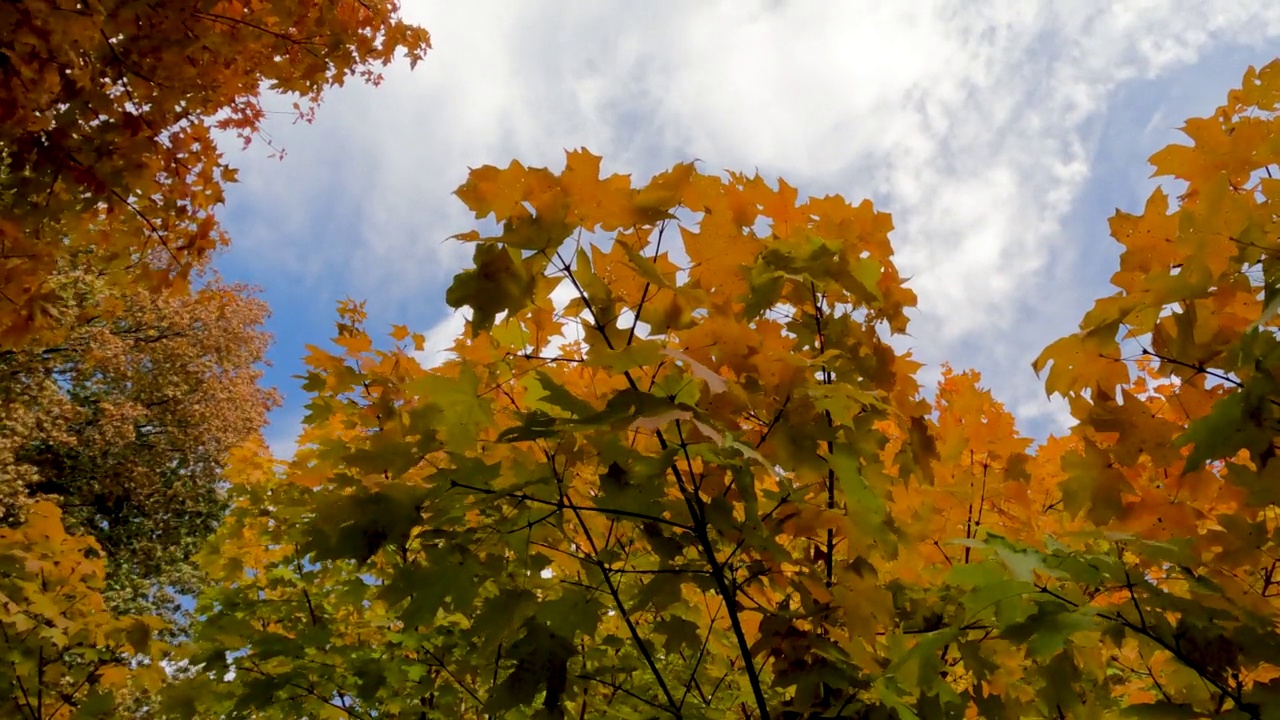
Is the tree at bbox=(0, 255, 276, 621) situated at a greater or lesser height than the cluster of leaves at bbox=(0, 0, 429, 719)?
greater

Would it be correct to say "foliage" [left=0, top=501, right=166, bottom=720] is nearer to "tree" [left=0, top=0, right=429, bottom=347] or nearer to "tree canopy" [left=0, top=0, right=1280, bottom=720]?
"tree canopy" [left=0, top=0, right=1280, bottom=720]

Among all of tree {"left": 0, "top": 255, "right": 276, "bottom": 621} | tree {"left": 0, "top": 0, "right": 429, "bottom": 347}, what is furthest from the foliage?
tree {"left": 0, "top": 255, "right": 276, "bottom": 621}

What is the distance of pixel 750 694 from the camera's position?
1.88 metres

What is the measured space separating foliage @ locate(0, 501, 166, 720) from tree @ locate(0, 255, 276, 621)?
351 inches

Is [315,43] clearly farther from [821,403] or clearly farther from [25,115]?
[821,403]

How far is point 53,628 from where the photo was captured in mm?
2729

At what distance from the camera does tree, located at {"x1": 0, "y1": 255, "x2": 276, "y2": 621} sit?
10727mm

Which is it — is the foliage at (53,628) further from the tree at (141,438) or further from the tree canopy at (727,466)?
the tree at (141,438)

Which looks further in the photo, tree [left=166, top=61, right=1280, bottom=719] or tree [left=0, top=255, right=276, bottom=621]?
tree [left=0, top=255, right=276, bottom=621]

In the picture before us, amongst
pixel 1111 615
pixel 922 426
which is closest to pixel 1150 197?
pixel 922 426

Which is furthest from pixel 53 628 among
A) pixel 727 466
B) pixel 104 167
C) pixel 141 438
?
pixel 141 438

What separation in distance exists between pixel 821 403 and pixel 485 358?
1.00 meters

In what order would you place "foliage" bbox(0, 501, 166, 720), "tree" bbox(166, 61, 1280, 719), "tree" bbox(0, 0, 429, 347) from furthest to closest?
"foliage" bbox(0, 501, 166, 720) → "tree" bbox(0, 0, 429, 347) → "tree" bbox(166, 61, 1280, 719)

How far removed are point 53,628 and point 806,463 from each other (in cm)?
303
